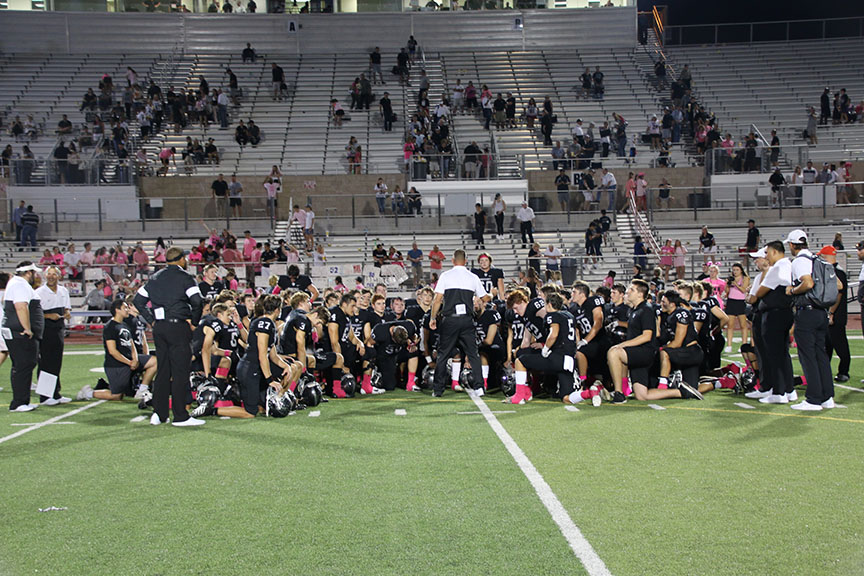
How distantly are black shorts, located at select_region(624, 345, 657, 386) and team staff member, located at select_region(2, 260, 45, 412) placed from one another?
717 cm

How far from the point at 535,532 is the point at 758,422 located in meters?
4.50

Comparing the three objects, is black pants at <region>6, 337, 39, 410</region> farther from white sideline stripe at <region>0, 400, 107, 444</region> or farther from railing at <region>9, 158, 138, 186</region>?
railing at <region>9, 158, 138, 186</region>

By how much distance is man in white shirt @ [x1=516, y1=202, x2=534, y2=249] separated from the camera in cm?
2527

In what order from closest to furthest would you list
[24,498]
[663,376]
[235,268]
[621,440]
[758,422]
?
[24,498], [621,440], [758,422], [663,376], [235,268]

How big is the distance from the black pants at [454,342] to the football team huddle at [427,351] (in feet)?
0.41

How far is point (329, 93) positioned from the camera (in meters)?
36.4

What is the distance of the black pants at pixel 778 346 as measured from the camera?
960 centimetres

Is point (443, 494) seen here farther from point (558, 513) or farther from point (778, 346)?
point (778, 346)

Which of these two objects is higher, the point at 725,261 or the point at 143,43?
the point at 143,43

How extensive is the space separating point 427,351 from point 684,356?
3.57 meters

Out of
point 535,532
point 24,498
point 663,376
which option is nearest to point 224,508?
point 24,498

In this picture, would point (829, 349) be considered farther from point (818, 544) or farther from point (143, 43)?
point (143, 43)

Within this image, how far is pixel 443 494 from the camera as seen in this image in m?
5.96

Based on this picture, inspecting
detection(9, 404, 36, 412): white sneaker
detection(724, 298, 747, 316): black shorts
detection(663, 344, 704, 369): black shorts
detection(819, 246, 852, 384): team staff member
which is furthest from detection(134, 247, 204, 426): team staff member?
detection(724, 298, 747, 316): black shorts
